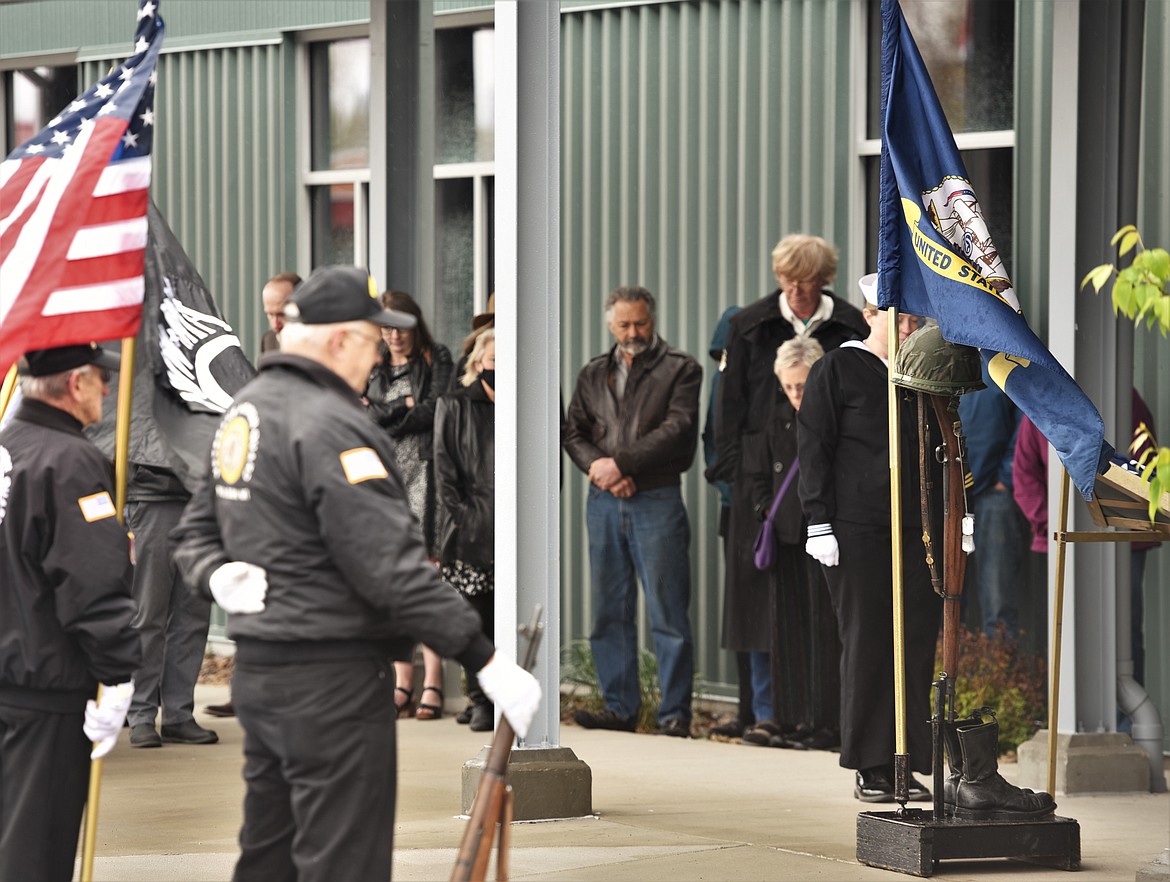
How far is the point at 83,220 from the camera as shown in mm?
6395

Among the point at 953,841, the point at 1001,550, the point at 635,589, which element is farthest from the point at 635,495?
the point at 953,841

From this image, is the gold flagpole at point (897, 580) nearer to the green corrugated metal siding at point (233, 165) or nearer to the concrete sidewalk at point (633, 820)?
the concrete sidewalk at point (633, 820)

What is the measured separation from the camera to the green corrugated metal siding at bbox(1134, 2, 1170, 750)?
418 inches

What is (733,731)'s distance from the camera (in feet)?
37.0

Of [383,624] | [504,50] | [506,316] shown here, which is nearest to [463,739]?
[506,316]

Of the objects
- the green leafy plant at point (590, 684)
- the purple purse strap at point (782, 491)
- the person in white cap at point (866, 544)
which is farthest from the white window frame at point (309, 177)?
the person in white cap at point (866, 544)

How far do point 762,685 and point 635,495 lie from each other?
1.27 m

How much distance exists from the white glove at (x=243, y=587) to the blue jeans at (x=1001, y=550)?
6789 millimetres

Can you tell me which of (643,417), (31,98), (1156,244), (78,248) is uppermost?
(31,98)

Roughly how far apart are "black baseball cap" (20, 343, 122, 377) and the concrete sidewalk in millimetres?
2313

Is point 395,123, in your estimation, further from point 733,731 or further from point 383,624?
point 383,624

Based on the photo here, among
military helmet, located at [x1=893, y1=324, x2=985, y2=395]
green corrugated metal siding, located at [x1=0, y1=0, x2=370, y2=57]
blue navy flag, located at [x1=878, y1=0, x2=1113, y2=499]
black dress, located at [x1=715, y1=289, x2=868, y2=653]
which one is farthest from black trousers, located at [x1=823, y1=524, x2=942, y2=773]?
green corrugated metal siding, located at [x1=0, y1=0, x2=370, y2=57]

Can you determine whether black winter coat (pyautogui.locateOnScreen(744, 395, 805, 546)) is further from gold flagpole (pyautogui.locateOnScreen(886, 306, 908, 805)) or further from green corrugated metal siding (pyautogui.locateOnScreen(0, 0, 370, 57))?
green corrugated metal siding (pyautogui.locateOnScreen(0, 0, 370, 57))

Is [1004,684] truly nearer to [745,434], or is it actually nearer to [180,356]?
[745,434]
